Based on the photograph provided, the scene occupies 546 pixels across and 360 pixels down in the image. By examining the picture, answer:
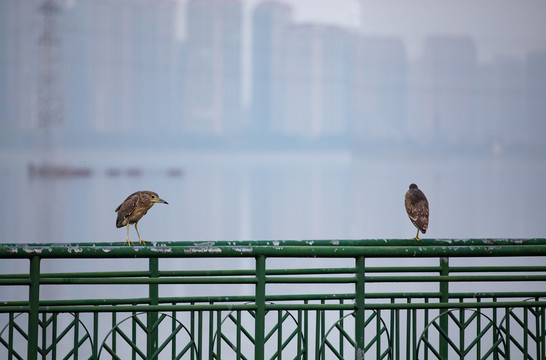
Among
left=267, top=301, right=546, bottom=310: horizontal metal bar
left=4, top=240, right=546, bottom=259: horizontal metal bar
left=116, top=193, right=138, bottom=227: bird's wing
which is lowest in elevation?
left=267, top=301, right=546, bottom=310: horizontal metal bar

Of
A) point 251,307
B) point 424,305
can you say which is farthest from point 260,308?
point 424,305

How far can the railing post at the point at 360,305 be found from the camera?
2.29m

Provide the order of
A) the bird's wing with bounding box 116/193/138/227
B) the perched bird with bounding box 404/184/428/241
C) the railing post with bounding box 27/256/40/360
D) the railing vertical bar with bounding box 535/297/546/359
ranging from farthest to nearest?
the perched bird with bounding box 404/184/428/241, the bird's wing with bounding box 116/193/138/227, the railing vertical bar with bounding box 535/297/546/359, the railing post with bounding box 27/256/40/360

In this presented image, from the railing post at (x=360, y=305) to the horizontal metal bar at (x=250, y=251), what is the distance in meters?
0.04

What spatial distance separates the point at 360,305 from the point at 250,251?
0.36 m

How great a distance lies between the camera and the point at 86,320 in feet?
28.9

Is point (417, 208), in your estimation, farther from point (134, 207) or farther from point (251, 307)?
point (251, 307)

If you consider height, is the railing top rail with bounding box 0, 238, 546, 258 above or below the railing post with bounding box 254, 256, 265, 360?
above

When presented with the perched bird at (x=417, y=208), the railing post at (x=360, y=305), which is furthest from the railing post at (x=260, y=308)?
the perched bird at (x=417, y=208)

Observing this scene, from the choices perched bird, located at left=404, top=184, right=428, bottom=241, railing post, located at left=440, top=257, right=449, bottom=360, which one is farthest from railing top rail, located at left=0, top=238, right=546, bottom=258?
perched bird, located at left=404, top=184, right=428, bottom=241

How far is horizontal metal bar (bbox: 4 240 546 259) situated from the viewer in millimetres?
2150

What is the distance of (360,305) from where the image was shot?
2.30 metres

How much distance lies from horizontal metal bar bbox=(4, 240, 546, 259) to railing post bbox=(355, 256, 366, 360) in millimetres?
37

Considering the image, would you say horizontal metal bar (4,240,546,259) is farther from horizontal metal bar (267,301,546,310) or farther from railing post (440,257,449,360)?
railing post (440,257,449,360)
